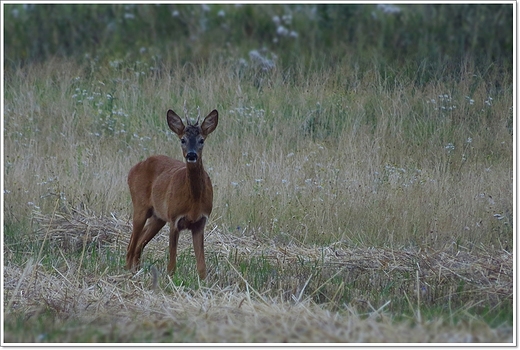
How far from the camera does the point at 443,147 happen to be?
12.2 metres

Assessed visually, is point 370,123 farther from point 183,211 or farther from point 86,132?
point 183,211

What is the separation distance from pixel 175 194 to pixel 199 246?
20.7 inches

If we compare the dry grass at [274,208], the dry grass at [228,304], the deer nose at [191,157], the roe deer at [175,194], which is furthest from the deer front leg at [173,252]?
the deer nose at [191,157]

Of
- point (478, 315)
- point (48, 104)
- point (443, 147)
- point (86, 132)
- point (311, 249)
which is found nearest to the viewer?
point (478, 315)

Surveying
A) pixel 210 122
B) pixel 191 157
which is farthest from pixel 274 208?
pixel 191 157

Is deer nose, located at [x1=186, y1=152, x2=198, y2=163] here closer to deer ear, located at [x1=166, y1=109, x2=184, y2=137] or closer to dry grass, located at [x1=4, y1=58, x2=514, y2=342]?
deer ear, located at [x1=166, y1=109, x2=184, y2=137]

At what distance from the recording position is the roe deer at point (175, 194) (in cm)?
813

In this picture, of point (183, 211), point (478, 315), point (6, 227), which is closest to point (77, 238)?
point (6, 227)

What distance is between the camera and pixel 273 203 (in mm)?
10578

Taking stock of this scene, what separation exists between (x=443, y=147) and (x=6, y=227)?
5471 millimetres

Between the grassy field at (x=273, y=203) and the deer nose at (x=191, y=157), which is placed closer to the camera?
the grassy field at (x=273, y=203)

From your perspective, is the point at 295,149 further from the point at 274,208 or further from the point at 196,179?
the point at 196,179

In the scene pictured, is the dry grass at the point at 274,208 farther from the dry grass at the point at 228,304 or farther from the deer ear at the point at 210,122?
the deer ear at the point at 210,122

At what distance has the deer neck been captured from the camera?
8223 millimetres
